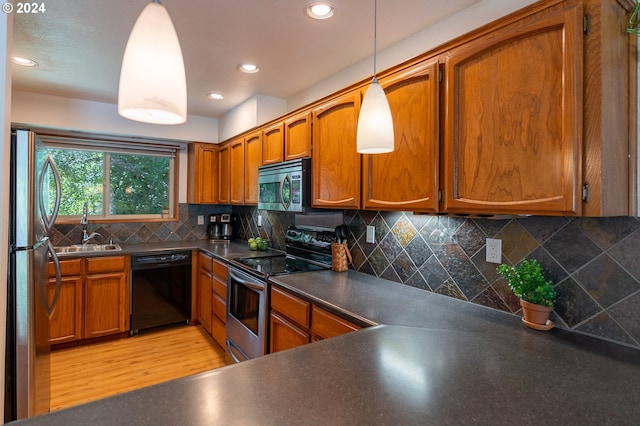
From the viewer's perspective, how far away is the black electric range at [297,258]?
2484mm

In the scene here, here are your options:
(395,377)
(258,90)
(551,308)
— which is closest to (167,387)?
(395,377)

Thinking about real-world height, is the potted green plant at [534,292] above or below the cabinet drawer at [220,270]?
above

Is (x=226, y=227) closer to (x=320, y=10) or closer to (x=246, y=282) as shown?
(x=246, y=282)

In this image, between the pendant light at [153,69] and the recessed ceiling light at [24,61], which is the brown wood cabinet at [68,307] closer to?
the recessed ceiling light at [24,61]

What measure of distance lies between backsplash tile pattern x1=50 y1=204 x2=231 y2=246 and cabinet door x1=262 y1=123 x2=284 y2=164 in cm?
174

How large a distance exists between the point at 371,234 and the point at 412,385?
1.45 meters

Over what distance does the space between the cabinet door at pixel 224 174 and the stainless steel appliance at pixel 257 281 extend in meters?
1.16

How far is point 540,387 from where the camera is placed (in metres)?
0.95

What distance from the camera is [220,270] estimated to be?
3.14m

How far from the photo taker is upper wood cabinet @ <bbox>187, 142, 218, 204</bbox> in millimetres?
4078

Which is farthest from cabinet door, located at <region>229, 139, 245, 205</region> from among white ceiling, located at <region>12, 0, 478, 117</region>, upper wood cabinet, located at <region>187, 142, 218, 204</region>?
white ceiling, located at <region>12, 0, 478, 117</region>

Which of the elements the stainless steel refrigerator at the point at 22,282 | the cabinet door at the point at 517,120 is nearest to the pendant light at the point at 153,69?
the cabinet door at the point at 517,120

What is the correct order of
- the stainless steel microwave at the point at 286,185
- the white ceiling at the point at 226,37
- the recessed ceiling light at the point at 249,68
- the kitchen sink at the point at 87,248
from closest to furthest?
the white ceiling at the point at 226,37 → the stainless steel microwave at the point at 286,185 → the recessed ceiling light at the point at 249,68 → the kitchen sink at the point at 87,248

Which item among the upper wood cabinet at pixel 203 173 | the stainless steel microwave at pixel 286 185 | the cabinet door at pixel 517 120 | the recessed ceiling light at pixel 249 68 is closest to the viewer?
the cabinet door at pixel 517 120
